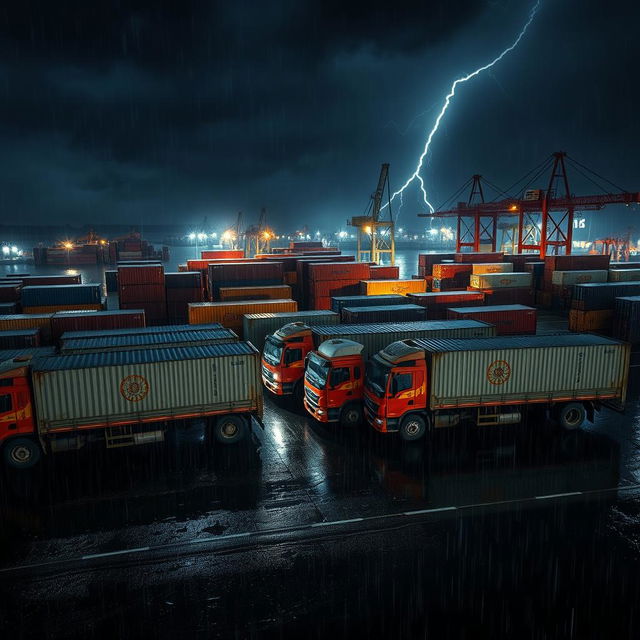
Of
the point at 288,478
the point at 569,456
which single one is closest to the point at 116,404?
the point at 288,478

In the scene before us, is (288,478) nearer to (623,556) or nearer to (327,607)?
(327,607)

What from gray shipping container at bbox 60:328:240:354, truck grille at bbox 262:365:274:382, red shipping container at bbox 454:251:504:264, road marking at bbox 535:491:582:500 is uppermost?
red shipping container at bbox 454:251:504:264

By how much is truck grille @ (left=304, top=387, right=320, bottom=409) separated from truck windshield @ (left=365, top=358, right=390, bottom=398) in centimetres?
192

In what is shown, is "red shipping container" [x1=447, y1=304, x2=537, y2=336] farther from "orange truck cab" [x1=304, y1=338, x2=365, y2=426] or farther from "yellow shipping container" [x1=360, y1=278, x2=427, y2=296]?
"orange truck cab" [x1=304, y1=338, x2=365, y2=426]

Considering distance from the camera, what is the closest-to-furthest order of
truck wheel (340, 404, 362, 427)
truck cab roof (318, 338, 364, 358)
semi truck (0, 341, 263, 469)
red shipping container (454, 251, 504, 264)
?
semi truck (0, 341, 263, 469)
truck cab roof (318, 338, 364, 358)
truck wheel (340, 404, 362, 427)
red shipping container (454, 251, 504, 264)

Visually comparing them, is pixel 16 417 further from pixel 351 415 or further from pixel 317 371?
pixel 351 415

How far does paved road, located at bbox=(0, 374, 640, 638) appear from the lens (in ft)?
28.6

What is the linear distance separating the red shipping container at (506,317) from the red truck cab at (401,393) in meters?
14.3

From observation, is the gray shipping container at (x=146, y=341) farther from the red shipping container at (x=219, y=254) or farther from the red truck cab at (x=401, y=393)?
the red shipping container at (x=219, y=254)

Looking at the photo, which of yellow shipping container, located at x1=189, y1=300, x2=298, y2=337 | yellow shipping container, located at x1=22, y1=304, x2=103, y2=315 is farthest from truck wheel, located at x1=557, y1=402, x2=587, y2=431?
yellow shipping container, located at x1=22, y1=304, x2=103, y2=315

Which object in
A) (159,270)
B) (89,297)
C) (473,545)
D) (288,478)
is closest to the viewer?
(473,545)

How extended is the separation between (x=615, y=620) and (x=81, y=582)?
10308mm

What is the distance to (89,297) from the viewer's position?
35219mm

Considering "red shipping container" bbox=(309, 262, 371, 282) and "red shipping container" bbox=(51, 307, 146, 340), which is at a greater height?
"red shipping container" bbox=(309, 262, 371, 282)
